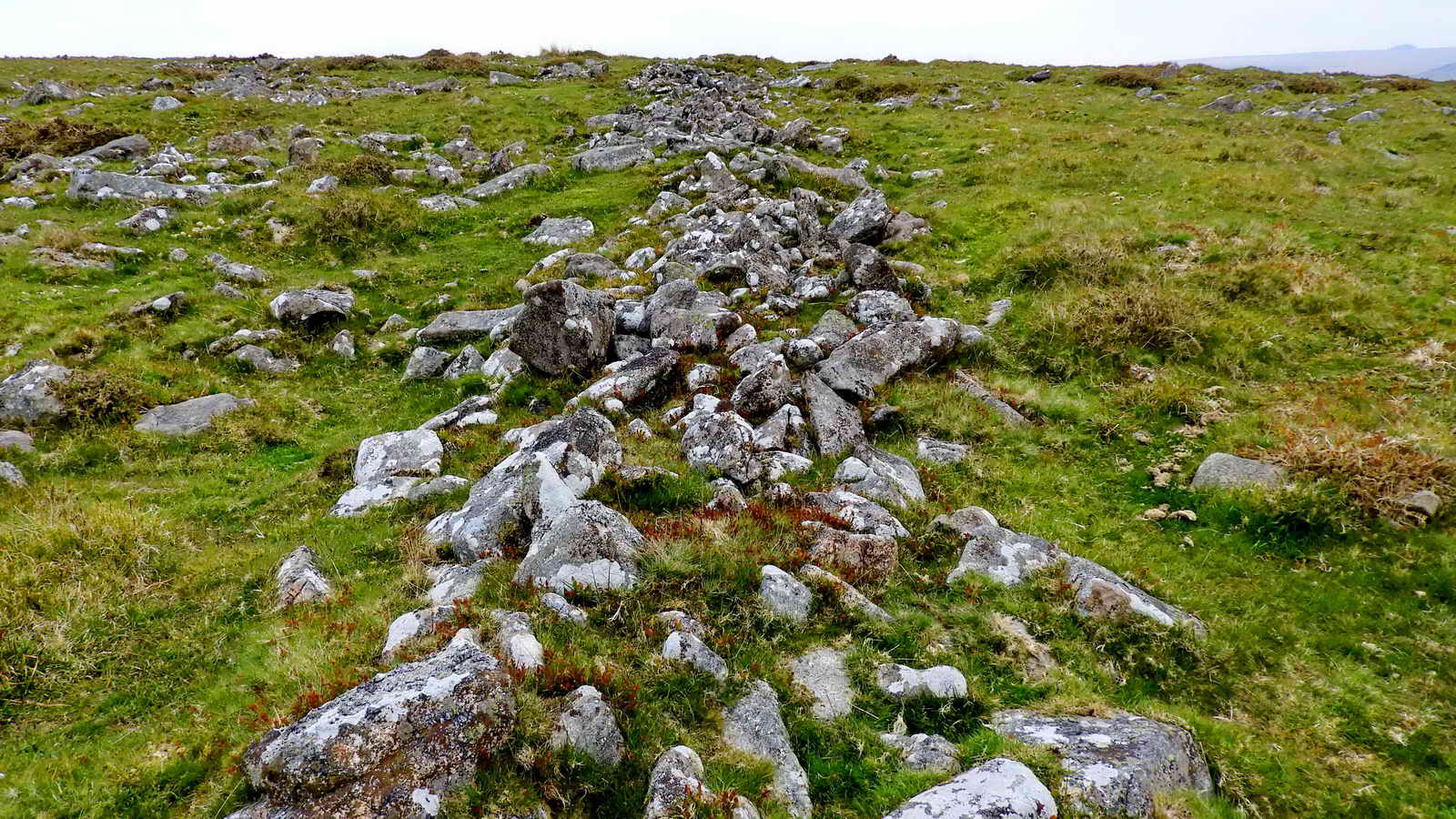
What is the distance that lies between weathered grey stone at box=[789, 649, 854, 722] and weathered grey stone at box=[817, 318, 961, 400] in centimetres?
666

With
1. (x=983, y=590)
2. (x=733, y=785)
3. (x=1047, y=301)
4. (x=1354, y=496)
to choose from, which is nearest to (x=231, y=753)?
(x=733, y=785)

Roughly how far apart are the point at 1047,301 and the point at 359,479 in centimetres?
1571

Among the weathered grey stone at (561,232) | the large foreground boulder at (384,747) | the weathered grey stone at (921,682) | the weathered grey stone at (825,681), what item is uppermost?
the weathered grey stone at (561,232)

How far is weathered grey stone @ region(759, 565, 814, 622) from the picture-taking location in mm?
7512

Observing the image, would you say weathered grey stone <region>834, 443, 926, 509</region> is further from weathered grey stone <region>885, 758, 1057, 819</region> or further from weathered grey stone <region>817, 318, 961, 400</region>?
weathered grey stone <region>885, 758, 1057, 819</region>

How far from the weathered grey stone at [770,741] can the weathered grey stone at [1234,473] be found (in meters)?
8.28

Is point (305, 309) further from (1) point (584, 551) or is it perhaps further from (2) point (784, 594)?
(2) point (784, 594)

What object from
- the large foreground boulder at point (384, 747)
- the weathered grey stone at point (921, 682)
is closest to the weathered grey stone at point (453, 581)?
the large foreground boulder at point (384, 747)

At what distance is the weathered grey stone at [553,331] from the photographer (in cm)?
1433

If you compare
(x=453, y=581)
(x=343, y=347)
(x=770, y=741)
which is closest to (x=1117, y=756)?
(x=770, y=741)

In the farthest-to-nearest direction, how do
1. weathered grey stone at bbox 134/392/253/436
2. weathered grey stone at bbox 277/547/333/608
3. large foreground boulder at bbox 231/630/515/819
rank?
weathered grey stone at bbox 134/392/253/436 < weathered grey stone at bbox 277/547/333/608 < large foreground boulder at bbox 231/630/515/819

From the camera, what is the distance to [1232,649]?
7383 millimetres

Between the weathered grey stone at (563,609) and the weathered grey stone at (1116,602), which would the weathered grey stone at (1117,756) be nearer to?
the weathered grey stone at (1116,602)

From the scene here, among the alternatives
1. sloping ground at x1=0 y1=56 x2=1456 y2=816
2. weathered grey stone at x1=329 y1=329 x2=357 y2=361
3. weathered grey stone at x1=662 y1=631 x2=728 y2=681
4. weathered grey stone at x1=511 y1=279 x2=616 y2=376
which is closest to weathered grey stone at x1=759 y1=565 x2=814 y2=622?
sloping ground at x1=0 y1=56 x2=1456 y2=816
